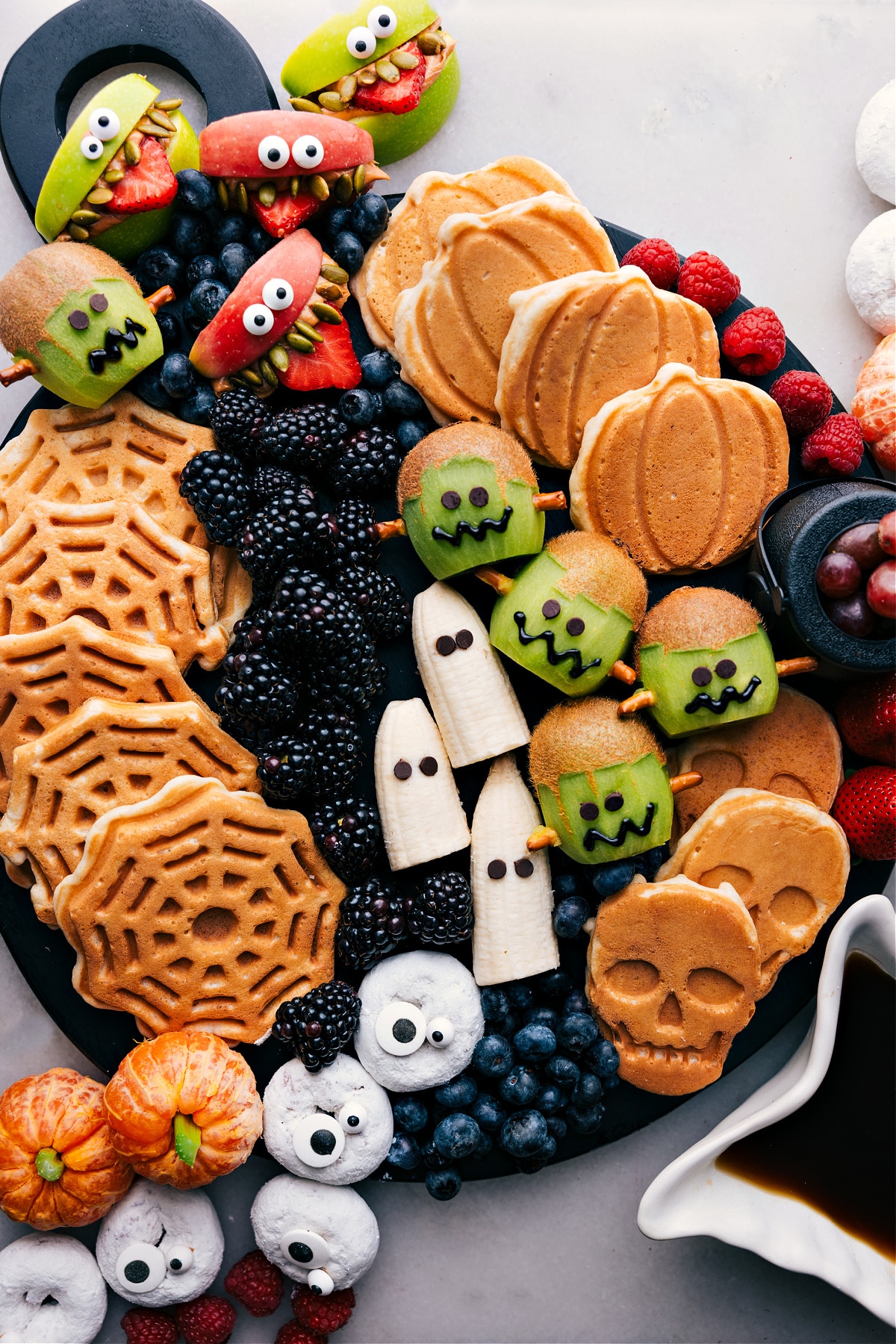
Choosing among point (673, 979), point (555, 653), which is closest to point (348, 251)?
point (555, 653)

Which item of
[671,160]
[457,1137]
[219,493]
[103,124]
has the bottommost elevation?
[457,1137]

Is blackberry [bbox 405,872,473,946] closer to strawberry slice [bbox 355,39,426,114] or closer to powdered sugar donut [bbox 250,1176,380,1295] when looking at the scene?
powdered sugar donut [bbox 250,1176,380,1295]

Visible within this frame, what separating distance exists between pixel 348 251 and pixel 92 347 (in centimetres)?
62

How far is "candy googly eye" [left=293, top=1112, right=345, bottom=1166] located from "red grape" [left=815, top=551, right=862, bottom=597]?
1539 mm

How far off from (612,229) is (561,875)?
60.9 inches

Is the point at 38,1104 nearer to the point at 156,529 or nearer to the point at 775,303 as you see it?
the point at 156,529

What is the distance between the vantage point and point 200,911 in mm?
2055

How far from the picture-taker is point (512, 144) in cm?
241

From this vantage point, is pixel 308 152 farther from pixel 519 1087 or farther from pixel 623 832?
pixel 519 1087

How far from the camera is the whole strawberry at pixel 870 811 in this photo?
204 cm

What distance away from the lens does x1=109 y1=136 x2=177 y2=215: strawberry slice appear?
2.04 metres

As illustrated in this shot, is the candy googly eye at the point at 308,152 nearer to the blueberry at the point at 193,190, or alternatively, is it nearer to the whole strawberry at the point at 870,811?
the blueberry at the point at 193,190

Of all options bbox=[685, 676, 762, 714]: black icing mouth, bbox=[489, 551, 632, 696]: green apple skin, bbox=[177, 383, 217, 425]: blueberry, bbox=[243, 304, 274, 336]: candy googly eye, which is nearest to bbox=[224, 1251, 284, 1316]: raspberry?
bbox=[489, 551, 632, 696]: green apple skin

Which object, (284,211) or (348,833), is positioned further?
(284,211)
